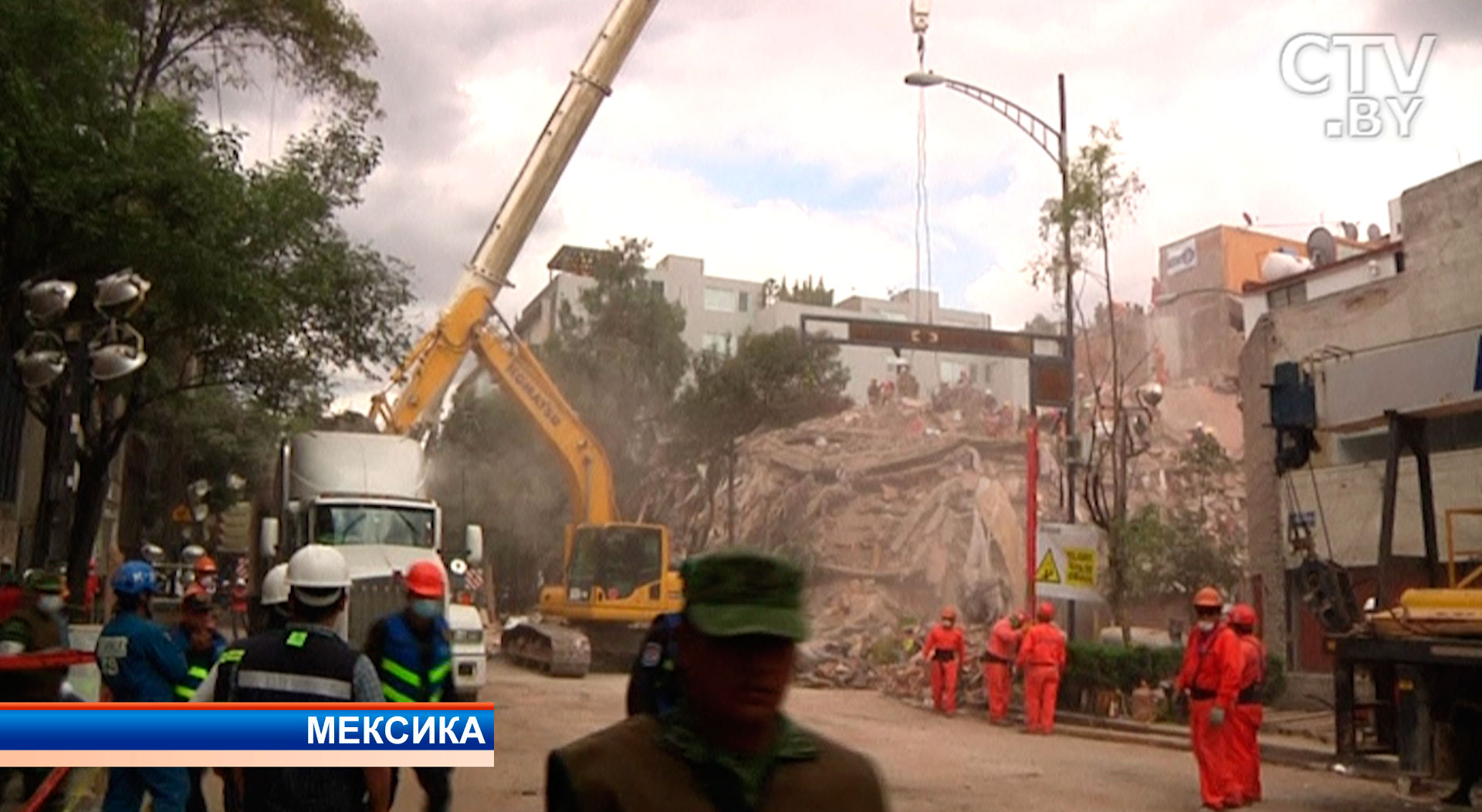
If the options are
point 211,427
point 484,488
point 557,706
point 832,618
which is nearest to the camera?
point 557,706

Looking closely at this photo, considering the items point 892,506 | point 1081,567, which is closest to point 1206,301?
point 892,506

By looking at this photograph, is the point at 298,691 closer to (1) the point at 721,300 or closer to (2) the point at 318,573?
A: (2) the point at 318,573

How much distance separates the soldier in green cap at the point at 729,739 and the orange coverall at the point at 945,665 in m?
19.5

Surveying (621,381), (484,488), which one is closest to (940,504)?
(621,381)

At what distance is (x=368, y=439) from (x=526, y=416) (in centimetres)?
627

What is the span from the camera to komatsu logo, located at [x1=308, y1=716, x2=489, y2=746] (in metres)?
4.46

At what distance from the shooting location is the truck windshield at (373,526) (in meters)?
18.6

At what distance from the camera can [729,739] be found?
2.24m

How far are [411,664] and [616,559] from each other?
62.3 ft

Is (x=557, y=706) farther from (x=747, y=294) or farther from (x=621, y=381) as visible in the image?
(x=747, y=294)

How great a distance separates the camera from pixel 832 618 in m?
38.9

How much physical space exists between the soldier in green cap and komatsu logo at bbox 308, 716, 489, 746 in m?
2.53

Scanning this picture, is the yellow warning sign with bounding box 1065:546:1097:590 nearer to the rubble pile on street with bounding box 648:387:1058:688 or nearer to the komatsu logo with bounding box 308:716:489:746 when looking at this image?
the rubble pile on street with bounding box 648:387:1058:688

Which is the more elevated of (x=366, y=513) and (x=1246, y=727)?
(x=366, y=513)
